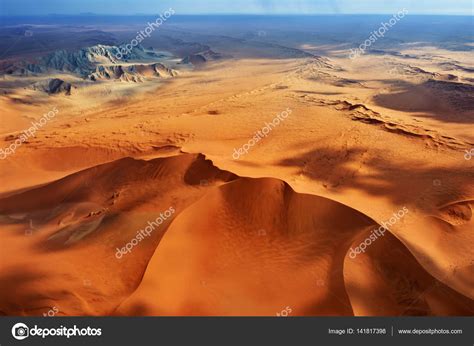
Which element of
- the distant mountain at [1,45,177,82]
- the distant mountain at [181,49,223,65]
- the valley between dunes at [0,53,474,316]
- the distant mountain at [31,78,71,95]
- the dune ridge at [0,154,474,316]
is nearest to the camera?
the dune ridge at [0,154,474,316]

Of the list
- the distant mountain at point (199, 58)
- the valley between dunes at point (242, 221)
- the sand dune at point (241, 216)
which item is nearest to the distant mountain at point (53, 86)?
the sand dune at point (241, 216)

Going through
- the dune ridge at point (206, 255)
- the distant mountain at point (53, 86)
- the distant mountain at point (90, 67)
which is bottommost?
the dune ridge at point (206, 255)

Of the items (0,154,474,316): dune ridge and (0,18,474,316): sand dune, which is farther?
(0,18,474,316): sand dune

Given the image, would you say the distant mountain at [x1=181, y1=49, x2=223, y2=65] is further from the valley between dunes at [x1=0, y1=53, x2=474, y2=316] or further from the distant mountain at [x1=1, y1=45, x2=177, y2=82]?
the valley between dunes at [x1=0, y1=53, x2=474, y2=316]

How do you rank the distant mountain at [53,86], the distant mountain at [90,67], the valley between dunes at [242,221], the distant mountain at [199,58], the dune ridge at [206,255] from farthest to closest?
1. the distant mountain at [199,58]
2. the distant mountain at [90,67]
3. the distant mountain at [53,86]
4. the valley between dunes at [242,221]
5. the dune ridge at [206,255]

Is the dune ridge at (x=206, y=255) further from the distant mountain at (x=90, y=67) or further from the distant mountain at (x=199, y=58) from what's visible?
the distant mountain at (x=199, y=58)

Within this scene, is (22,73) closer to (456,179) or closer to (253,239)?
(253,239)

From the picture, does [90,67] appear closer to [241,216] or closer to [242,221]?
[241,216]

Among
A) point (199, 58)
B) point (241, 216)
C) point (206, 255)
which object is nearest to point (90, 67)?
point (199, 58)

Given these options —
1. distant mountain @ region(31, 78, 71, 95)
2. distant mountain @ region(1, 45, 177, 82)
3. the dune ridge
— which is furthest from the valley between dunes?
distant mountain @ region(1, 45, 177, 82)
